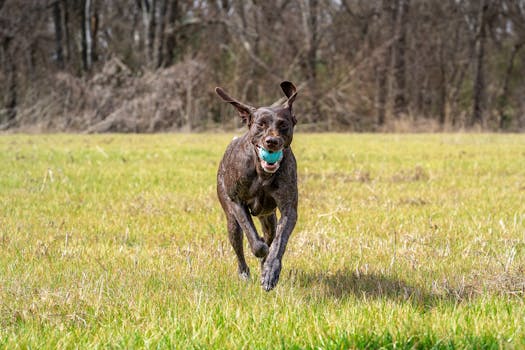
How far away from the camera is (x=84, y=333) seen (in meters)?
3.20

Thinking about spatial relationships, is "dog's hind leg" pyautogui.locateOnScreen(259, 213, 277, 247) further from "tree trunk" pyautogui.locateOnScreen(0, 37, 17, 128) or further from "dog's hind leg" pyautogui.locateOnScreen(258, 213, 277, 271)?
"tree trunk" pyautogui.locateOnScreen(0, 37, 17, 128)

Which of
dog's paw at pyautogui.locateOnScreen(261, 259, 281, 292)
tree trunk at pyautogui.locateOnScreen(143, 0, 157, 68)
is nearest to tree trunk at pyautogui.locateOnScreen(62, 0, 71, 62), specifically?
tree trunk at pyautogui.locateOnScreen(143, 0, 157, 68)

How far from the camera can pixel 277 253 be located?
373 cm

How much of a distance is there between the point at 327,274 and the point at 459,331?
4.89 ft

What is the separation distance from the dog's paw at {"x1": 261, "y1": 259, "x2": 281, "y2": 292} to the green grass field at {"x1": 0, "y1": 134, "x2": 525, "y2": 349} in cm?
12

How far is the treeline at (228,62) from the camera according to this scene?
80.0ft

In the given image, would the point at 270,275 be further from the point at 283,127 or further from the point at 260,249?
the point at 283,127

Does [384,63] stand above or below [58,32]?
below

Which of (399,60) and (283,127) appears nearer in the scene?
(283,127)

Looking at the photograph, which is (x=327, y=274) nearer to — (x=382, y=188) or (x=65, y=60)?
(x=382, y=188)

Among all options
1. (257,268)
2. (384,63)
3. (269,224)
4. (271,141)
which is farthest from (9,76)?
(271,141)

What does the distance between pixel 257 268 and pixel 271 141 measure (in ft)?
4.55

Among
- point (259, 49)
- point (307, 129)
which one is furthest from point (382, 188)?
point (259, 49)

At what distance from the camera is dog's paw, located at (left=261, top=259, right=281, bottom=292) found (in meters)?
3.56
